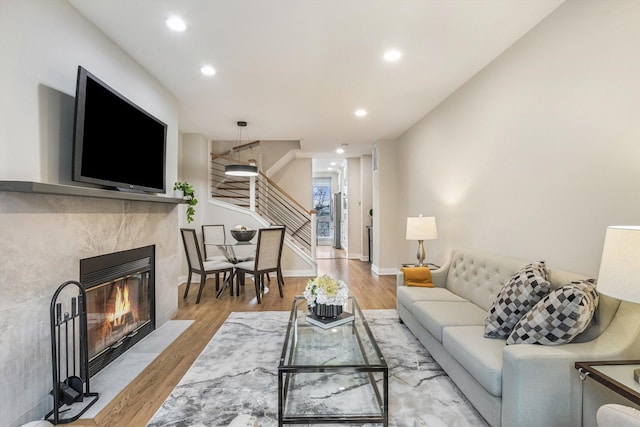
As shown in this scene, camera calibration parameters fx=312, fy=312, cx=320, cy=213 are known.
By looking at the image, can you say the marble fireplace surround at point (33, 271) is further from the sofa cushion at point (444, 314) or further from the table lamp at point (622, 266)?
the table lamp at point (622, 266)

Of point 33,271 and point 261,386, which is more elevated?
point 33,271

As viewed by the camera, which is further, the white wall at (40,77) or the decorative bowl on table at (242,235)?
the decorative bowl on table at (242,235)

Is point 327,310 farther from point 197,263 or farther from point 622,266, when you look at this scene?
point 197,263

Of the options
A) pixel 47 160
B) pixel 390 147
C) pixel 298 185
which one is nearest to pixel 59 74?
pixel 47 160

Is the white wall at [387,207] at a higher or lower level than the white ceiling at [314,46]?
lower

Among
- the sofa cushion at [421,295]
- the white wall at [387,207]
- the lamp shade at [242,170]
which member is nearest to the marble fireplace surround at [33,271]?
the sofa cushion at [421,295]

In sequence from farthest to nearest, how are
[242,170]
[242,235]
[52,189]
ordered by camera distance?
1. [242,170]
2. [242,235]
3. [52,189]

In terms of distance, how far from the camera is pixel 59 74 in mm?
2146

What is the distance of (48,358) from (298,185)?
6818 mm

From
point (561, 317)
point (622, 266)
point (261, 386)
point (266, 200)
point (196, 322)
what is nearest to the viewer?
point (622, 266)

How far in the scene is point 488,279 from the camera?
2830 mm

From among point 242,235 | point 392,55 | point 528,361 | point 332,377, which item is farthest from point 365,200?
point 528,361

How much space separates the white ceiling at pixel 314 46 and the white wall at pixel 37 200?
0.39 m

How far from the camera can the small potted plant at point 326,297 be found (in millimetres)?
2459
